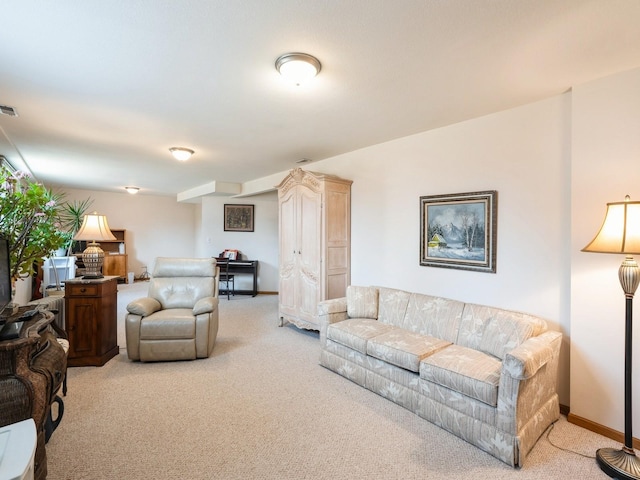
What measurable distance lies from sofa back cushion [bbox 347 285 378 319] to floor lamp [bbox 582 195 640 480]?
6.17ft

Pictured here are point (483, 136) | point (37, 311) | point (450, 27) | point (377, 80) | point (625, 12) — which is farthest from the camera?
point (483, 136)

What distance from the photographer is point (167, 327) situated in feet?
10.5

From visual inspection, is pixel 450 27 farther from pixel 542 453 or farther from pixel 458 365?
pixel 542 453

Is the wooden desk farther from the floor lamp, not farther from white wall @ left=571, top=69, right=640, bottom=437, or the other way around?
the floor lamp

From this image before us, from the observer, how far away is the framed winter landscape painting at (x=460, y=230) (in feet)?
9.16

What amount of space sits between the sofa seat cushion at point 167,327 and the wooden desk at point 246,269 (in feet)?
11.6

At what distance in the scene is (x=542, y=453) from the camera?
193 centimetres

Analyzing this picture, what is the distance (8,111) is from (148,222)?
6.06 metres

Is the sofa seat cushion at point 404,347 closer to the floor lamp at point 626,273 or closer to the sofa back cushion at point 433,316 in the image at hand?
the sofa back cushion at point 433,316

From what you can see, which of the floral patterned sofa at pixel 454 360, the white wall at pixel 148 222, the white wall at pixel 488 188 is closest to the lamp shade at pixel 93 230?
the floral patterned sofa at pixel 454 360

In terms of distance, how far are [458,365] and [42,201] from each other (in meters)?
2.89

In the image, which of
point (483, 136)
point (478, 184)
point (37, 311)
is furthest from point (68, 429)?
point (483, 136)

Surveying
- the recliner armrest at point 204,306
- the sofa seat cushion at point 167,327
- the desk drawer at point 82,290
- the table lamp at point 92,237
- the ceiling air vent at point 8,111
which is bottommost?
the sofa seat cushion at point 167,327

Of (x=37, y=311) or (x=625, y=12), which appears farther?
(x=37, y=311)
